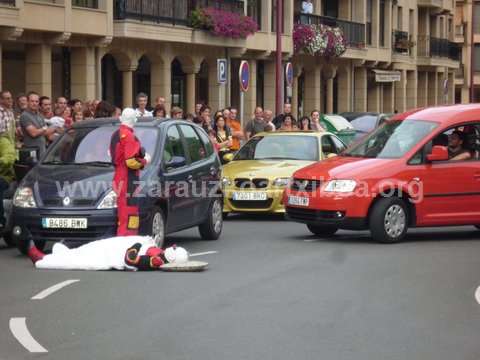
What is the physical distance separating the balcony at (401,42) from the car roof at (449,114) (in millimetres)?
48448

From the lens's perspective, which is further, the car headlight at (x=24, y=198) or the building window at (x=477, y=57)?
the building window at (x=477, y=57)

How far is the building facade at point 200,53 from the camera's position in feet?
107

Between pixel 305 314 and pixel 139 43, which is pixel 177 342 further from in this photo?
pixel 139 43

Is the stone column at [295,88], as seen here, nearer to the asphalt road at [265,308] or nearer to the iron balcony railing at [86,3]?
the iron balcony railing at [86,3]

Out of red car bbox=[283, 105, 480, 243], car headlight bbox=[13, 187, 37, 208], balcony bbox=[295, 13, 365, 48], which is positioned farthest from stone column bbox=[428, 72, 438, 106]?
car headlight bbox=[13, 187, 37, 208]

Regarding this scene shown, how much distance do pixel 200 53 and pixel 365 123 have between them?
249 inches

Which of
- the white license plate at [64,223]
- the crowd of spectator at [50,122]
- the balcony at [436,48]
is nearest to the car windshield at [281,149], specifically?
the crowd of spectator at [50,122]

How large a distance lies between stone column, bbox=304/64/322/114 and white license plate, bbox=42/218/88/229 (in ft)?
138

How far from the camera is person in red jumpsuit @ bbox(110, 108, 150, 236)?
13.9 m

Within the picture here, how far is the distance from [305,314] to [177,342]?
65.6 inches

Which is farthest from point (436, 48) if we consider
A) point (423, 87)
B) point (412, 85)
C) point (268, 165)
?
point (268, 165)

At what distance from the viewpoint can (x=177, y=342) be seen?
8945mm

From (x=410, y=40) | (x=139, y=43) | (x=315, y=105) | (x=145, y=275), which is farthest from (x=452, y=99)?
(x=145, y=275)

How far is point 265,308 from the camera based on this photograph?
10.6 metres
